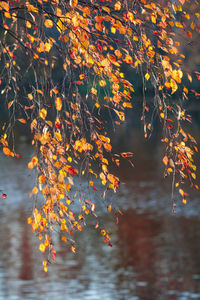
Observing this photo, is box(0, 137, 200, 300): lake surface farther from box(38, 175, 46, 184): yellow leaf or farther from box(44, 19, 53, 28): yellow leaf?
box(44, 19, 53, 28): yellow leaf

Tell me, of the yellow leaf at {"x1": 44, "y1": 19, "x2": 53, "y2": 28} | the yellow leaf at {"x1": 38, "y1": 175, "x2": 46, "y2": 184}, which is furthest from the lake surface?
the yellow leaf at {"x1": 44, "y1": 19, "x2": 53, "y2": 28}

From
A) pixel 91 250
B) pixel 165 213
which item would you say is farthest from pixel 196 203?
pixel 91 250

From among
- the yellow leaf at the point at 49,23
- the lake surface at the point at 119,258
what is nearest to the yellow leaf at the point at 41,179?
the yellow leaf at the point at 49,23

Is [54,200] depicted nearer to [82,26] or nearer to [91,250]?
[82,26]

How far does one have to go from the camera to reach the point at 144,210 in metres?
15.0

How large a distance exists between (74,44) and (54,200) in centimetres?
96

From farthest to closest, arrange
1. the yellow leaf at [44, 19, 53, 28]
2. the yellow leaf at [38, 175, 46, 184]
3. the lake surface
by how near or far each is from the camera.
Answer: the lake surface
the yellow leaf at [38, 175, 46, 184]
the yellow leaf at [44, 19, 53, 28]

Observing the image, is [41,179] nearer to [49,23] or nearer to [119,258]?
[49,23]

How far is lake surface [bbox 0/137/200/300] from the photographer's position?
1061cm

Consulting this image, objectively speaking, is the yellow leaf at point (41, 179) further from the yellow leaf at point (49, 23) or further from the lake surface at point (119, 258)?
the lake surface at point (119, 258)

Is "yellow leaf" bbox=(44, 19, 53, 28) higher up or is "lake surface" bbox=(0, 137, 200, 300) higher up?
"yellow leaf" bbox=(44, 19, 53, 28)

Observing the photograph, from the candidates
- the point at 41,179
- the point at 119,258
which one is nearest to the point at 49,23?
the point at 41,179

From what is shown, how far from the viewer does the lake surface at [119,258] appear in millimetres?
10609

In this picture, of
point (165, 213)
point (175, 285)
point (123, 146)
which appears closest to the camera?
point (175, 285)
